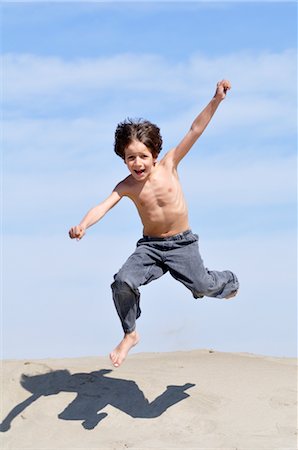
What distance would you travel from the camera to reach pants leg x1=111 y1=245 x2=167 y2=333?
31.8ft

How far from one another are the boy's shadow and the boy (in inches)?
78.5

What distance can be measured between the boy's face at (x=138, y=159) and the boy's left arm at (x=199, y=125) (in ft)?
1.09

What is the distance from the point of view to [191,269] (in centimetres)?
998

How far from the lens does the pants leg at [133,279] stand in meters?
9.69

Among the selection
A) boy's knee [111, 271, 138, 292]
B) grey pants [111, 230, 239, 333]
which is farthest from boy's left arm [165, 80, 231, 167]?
boy's knee [111, 271, 138, 292]

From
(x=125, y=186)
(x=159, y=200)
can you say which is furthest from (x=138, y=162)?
(x=159, y=200)

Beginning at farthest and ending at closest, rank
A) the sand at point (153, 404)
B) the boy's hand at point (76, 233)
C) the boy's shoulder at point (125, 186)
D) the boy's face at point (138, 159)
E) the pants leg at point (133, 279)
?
the sand at point (153, 404)
the boy's shoulder at point (125, 186)
the pants leg at point (133, 279)
the boy's face at point (138, 159)
the boy's hand at point (76, 233)

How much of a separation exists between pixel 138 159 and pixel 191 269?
4.19ft

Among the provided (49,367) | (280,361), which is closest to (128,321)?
(49,367)

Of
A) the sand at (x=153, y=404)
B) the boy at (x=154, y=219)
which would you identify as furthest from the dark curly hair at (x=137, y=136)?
the sand at (x=153, y=404)

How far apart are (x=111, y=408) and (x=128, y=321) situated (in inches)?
86.9

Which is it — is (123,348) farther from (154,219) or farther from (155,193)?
(155,193)

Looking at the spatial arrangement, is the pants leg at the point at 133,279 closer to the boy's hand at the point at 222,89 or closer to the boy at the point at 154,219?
the boy at the point at 154,219

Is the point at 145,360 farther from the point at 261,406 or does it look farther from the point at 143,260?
the point at 143,260
